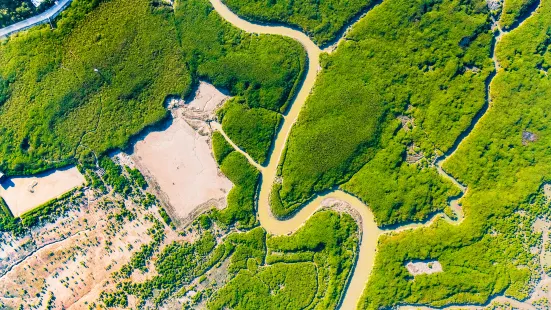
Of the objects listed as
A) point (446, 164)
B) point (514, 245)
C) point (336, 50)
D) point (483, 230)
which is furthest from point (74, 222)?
point (514, 245)

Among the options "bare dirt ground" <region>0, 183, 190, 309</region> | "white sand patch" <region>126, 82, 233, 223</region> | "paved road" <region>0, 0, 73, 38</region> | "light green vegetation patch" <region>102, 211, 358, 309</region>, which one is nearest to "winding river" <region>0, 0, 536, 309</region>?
"light green vegetation patch" <region>102, 211, 358, 309</region>

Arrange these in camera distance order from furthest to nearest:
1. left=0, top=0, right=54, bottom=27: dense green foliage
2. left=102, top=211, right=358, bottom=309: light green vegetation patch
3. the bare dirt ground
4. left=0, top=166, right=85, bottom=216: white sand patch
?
left=0, top=166, right=85, bottom=216: white sand patch → the bare dirt ground → left=102, top=211, right=358, bottom=309: light green vegetation patch → left=0, top=0, right=54, bottom=27: dense green foliage

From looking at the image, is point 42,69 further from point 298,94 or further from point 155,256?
point 298,94

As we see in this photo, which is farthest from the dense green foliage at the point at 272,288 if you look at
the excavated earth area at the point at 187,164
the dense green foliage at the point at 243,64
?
the dense green foliage at the point at 243,64

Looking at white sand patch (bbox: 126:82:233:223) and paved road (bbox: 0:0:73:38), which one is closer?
paved road (bbox: 0:0:73:38)

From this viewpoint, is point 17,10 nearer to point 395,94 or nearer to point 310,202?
point 310,202

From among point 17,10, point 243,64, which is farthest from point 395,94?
point 17,10

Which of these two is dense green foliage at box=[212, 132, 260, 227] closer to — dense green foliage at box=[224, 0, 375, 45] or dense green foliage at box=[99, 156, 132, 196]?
dense green foliage at box=[99, 156, 132, 196]

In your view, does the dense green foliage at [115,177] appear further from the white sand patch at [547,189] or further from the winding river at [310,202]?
the white sand patch at [547,189]
